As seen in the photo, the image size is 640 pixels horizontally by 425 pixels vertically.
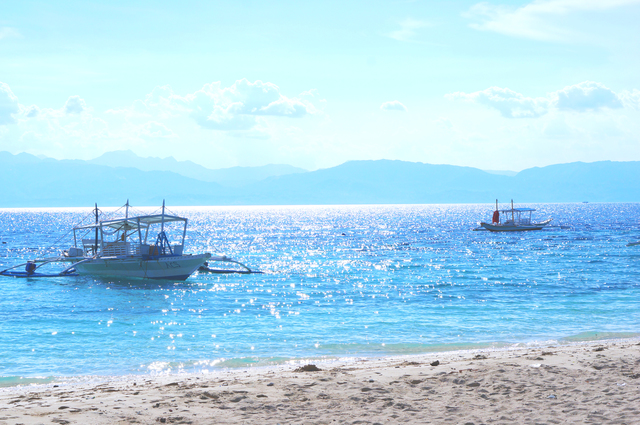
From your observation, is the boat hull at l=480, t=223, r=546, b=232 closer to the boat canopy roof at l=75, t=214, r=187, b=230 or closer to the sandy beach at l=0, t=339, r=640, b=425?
the boat canopy roof at l=75, t=214, r=187, b=230

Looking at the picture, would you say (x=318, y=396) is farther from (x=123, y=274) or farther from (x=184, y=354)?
(x=123, y=274)

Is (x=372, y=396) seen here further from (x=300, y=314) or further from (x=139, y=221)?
(x=139, y=221)

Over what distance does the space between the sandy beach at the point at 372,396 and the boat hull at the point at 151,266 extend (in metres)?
29.0

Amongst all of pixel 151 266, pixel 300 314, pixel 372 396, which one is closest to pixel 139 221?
pixel 151 266

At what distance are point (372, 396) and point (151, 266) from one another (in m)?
35.4

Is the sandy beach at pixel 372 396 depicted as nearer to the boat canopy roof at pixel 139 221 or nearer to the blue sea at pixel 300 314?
the blue sea at pixel 300 314

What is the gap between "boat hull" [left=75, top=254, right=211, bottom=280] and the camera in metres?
43.9

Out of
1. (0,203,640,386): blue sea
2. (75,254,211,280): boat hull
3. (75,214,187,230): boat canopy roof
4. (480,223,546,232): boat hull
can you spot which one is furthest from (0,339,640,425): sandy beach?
(480,223,546,232): boat hull

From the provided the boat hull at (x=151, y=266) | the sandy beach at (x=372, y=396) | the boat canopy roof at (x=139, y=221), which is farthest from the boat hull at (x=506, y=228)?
the sandy beach at (x=372, y=396)

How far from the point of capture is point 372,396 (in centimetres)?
1171

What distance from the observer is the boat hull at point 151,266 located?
43938mm

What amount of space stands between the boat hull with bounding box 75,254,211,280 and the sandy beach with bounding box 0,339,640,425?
29.0 m

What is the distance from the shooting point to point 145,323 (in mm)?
26078

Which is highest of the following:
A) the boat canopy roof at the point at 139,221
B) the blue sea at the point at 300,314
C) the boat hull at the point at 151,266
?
the boat canopy roof at the point at 139,221
